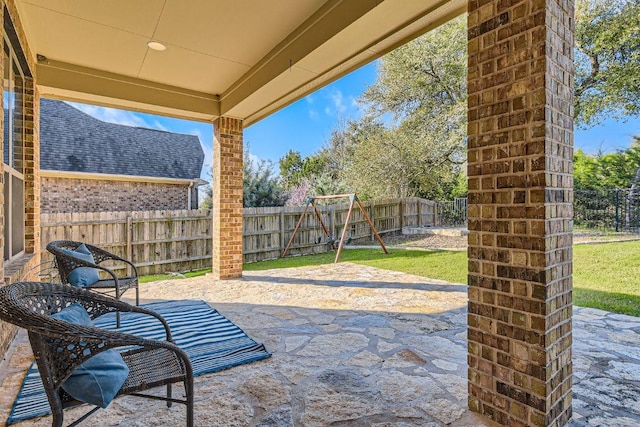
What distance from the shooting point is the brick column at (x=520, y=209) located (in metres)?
1.60

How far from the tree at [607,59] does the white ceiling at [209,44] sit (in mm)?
9243

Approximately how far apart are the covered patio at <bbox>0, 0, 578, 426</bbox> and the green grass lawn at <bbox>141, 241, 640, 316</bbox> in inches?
60.1

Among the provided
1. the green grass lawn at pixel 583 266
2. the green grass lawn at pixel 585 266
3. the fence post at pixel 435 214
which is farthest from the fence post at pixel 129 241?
the fence post at pixel 435 214

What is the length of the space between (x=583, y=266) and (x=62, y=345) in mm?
7112

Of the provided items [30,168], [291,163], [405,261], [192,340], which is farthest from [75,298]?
[291,163]

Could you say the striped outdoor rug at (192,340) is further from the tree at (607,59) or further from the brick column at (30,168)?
the tree at (607,59)

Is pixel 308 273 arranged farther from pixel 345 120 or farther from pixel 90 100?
pixel 345 120

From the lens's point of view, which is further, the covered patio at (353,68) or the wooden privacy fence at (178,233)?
the wooden privacy fence at (178,233)

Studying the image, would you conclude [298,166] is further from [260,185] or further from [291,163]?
[260,185]

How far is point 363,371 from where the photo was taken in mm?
2439

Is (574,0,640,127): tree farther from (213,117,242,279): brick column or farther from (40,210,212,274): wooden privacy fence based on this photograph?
(40,210,212,274): wooden privacy fence

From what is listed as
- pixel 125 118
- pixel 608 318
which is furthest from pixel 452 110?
pixel 125 118

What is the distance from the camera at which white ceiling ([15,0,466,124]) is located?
9.29 feet

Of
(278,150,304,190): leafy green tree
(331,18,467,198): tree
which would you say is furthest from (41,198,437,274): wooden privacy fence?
(278,150,304,190): leafy green tree
